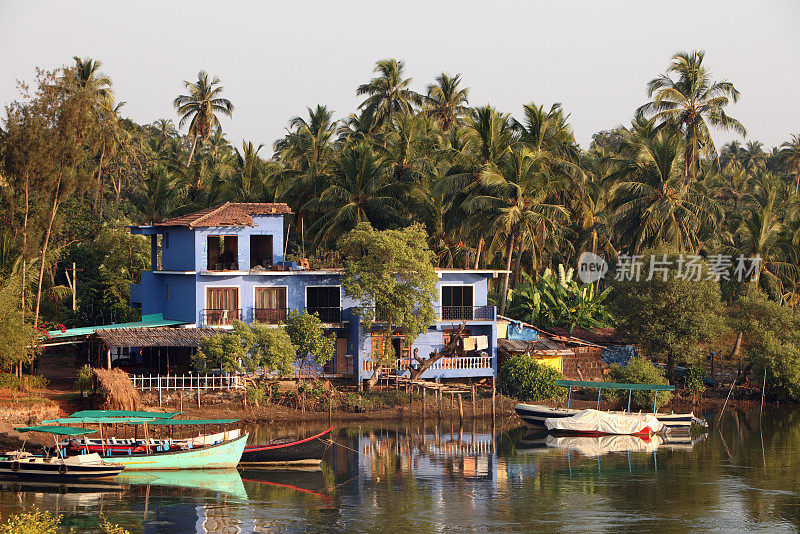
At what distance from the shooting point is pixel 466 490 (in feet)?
111

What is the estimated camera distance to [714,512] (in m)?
31.5

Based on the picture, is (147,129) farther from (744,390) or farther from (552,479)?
(552,479)

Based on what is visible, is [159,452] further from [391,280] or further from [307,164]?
[307,164]

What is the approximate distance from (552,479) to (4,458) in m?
19.0

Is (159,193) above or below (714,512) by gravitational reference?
above

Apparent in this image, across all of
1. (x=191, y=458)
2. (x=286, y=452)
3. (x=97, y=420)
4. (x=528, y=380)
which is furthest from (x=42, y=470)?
(x=528, y=380)

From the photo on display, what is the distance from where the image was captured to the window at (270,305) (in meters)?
48.1

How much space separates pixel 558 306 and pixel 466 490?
25.4 m

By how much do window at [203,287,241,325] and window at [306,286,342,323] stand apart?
3.60 metres

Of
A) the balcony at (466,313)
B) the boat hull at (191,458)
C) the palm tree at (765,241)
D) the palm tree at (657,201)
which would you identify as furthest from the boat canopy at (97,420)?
the palm tree at (765,241)

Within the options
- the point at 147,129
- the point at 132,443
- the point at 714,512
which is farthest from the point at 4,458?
the point at 147,129

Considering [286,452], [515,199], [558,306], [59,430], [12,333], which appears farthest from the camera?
[558,306]

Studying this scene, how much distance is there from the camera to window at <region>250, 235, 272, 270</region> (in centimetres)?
4962

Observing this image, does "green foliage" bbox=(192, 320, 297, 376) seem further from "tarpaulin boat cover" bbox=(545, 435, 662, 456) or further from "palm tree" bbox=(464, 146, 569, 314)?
"palm tree" bbox=(464, 146, 569, 314)
